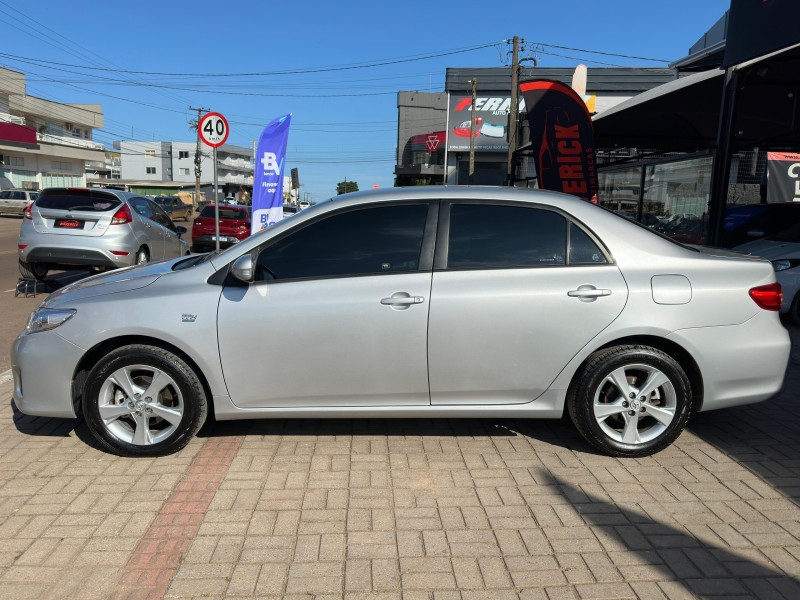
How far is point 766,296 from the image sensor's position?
387 centimetres

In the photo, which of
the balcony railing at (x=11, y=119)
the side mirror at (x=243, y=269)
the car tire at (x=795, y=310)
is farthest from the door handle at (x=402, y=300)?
the balcony railing at (x=11, y=119)

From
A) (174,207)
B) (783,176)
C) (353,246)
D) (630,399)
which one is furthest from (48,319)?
(174,207)

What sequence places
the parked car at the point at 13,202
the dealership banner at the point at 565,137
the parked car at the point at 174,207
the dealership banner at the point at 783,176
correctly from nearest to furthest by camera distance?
the dealership banner at the point at 565,137 → the dealership banner at the point at 783,176 → the parked car at the point at 13,202 → the parked car at the point at 174,207

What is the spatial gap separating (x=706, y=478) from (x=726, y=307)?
1051 mm

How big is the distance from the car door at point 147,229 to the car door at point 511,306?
7287mm

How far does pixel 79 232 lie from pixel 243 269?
22.0 ft

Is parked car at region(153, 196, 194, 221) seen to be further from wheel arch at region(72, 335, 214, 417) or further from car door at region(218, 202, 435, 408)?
car door at region(218, 202, 435, 408)

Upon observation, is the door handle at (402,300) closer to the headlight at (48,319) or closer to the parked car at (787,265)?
the headlight at (48,319)

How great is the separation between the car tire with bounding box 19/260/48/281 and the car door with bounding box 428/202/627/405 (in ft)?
27.0

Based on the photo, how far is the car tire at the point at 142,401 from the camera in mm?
3754

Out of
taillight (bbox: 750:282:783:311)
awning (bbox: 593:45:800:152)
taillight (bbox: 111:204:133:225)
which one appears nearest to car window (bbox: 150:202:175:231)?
taillight (bbox: 111:204:133:225)

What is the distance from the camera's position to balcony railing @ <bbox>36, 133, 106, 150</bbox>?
53.8 metres

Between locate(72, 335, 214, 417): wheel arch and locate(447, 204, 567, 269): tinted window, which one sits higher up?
locate(447, 204, 567, 269): tinted window

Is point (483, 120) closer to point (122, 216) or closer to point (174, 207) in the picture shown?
point (174, 207)
